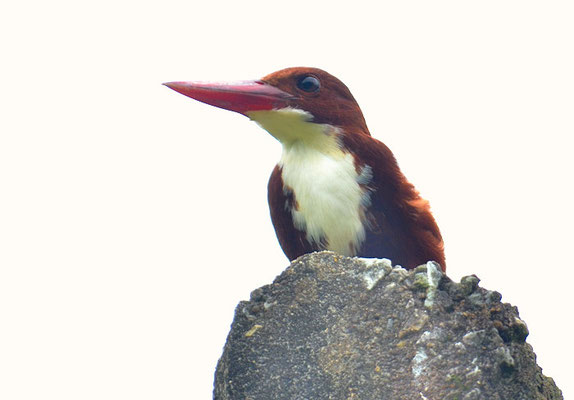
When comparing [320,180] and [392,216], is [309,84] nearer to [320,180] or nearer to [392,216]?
[320,180]

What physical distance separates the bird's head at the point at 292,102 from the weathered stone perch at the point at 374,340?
203cm

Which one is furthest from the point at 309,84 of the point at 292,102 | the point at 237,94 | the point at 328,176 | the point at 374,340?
the point at 374,340

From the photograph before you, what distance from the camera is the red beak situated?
595 centimetres

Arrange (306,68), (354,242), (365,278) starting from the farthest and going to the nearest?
(306,68)
(354,242)
(365,278)

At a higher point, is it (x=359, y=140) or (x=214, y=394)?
(x=359, y=140)

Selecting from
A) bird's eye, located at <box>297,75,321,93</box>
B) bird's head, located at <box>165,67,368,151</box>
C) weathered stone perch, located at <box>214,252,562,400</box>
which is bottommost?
weathered stone perch, located at <box>214,252,562,400</box>

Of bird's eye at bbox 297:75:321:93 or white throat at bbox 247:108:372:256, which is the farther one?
bird's eye at bbox 297:75:321:93

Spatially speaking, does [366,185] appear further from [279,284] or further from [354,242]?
[279,284]

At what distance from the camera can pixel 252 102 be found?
6.04 metres

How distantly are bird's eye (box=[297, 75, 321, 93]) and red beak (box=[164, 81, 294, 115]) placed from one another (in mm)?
126

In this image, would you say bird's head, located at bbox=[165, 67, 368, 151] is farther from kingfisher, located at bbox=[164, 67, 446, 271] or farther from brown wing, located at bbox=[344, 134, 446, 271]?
brown wing, located at bbox=[344, 134, 446, 271]

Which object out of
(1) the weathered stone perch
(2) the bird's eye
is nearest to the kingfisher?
(2) the bird's eye

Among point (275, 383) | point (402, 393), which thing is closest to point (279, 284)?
point (275, 383)

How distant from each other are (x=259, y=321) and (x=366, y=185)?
1963mm
